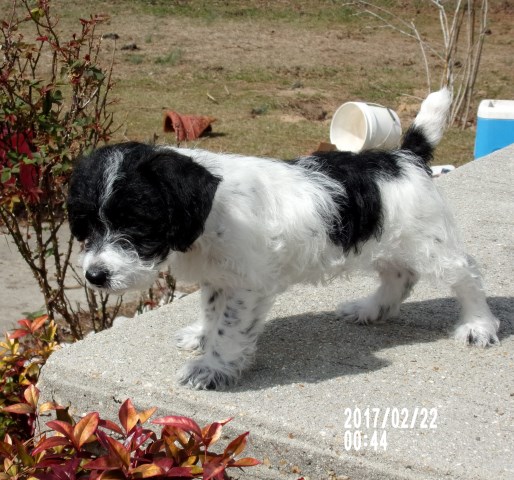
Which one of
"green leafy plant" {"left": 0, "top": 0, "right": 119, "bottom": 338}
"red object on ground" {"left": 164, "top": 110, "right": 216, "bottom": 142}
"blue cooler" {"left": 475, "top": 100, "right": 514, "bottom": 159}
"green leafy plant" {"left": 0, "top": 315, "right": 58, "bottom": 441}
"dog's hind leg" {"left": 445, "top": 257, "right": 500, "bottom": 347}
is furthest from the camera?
"red object on ground" {"left": 164, "top": 110, "right": 216, "bottom": 142}

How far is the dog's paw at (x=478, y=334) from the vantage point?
442 centimetres

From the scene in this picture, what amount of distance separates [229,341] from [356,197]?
911 mm

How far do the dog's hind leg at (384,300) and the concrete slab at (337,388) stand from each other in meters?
0.07

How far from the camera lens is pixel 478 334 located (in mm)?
4418

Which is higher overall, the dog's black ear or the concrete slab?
the dog's black ear

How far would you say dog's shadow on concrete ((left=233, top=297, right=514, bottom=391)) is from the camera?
13.4 feet

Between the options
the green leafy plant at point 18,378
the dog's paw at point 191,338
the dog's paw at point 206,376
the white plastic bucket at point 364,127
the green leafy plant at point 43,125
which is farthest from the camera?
the white plastic bucket at point 364,127

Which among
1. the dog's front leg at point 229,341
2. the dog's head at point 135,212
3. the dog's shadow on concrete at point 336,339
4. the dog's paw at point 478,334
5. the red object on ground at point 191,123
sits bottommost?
the red object on ground at point 191,123

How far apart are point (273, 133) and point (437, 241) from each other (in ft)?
27.4

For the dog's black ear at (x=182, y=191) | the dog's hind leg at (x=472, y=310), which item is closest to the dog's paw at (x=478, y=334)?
the dog's hind leg at (x=472, y=310)

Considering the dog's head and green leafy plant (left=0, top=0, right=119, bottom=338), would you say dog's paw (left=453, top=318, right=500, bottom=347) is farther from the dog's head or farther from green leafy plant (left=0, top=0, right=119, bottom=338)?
green leafy plant (left=0, top=0, right=119, bottom=338)

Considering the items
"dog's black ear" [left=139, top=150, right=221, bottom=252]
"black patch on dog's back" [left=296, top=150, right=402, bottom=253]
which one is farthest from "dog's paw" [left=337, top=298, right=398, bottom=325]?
"dog's black ear" [left=139, top=150, right=221, bottom=252]

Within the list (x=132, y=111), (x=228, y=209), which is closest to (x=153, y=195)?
(x=228, y=209)

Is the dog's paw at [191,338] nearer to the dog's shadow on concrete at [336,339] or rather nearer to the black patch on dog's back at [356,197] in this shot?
the dog's shadow on concrete at [336,339]
